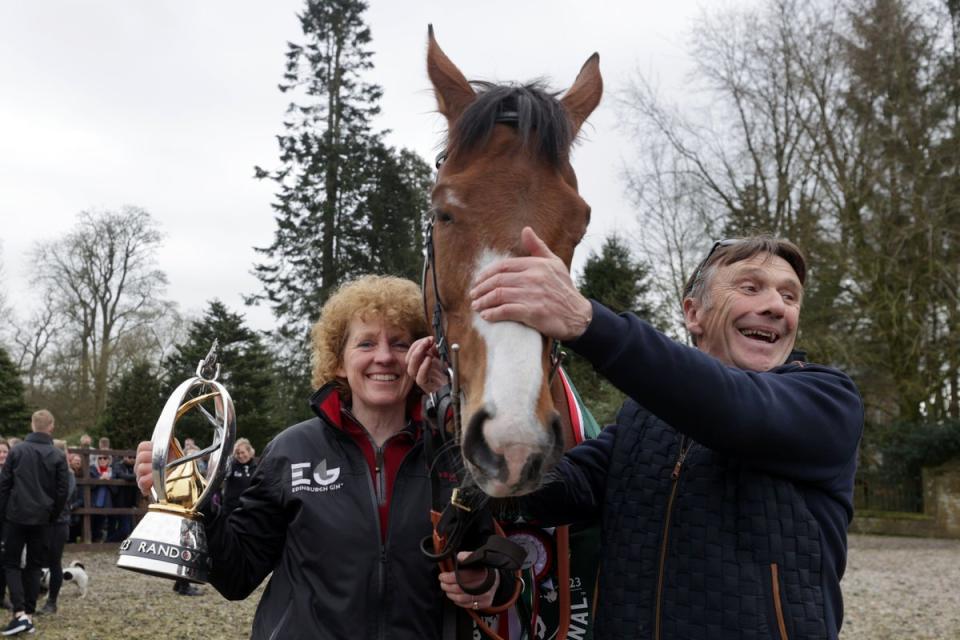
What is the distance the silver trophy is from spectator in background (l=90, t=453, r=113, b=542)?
44.4ft

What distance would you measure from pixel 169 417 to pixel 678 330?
16.8m

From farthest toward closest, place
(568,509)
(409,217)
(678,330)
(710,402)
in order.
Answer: (409,217) < (678,330) < (568,509) < (710,402)

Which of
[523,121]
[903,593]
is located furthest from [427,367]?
[903,593]

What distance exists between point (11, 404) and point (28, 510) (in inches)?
766

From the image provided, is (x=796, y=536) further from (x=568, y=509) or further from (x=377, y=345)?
(x=377, y=345)

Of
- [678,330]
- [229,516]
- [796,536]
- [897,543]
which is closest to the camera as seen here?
[796,536]

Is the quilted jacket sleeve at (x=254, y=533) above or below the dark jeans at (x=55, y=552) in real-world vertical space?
above

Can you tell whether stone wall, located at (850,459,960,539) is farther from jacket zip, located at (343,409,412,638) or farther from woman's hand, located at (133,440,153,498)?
woman's hand, located at (133,440,153,498)

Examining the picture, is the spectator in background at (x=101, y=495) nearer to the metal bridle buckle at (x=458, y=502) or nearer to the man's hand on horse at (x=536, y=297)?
the metal bridle buckle at (x=458, y=502)

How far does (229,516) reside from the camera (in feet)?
8.78

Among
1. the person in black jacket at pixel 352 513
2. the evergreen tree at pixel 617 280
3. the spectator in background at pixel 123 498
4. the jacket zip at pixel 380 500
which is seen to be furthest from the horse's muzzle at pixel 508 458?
the evergreen tree at pixel 617 280

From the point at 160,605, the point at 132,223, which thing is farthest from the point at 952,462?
the point at 132,223

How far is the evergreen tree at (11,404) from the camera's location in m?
25.5

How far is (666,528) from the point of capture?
6.89 ft
